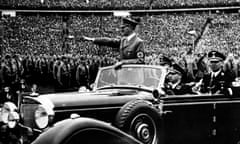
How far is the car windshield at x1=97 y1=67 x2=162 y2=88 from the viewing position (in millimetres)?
6320

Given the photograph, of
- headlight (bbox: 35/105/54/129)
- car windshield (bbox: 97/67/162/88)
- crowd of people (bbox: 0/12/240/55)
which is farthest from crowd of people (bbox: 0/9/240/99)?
headlight (bbox: 35/105/54/129)

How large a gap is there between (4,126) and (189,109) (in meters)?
2.66

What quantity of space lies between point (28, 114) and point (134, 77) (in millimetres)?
1734

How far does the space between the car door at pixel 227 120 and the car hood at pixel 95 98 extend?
130 centimetres

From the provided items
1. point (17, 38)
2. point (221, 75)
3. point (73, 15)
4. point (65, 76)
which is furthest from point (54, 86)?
point (221, 75)

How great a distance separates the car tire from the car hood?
331 millimetres

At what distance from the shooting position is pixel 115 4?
3316 centimetres

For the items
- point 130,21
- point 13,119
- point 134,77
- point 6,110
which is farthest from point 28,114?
point 130,21

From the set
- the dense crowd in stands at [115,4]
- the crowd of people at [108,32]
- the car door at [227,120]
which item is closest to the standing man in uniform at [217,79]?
the car door at [227,120]

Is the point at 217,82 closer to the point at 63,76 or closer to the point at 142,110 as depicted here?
the point at 142,110

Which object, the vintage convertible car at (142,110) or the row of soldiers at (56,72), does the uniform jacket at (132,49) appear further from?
the row of soldiers at (56,72)

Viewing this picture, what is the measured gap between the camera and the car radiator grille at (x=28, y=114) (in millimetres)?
5477

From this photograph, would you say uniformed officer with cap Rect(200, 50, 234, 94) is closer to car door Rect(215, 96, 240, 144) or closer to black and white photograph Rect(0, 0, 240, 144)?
black and white photograph Rect(0, 0, 240, 144)

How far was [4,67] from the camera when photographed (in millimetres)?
17578
